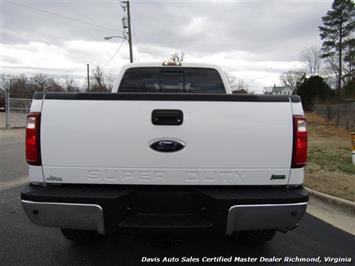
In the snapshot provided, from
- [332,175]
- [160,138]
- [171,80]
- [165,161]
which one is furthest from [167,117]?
[332,175]

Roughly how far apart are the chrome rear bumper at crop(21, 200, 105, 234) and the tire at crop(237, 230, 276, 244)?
5.61 ft

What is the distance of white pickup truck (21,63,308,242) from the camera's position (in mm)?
2822

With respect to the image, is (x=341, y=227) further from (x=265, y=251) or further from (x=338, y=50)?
(x=338, y=50)

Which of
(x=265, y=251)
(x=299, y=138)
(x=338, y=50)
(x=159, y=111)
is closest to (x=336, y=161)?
(x=265, y=251)

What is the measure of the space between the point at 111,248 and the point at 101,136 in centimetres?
165

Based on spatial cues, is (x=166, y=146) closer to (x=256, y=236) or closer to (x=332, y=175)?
(x=256, y=236)

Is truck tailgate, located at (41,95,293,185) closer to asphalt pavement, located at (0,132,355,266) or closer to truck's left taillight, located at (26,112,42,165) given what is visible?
truck's left taillight, located at (26,112,42,165)

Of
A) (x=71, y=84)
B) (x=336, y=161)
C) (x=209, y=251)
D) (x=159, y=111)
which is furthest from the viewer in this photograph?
(x=71, y=84)

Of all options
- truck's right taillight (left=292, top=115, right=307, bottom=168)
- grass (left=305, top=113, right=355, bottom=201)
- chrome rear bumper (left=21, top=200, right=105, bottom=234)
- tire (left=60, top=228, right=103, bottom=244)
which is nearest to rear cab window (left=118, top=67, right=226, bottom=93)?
tire (left=60, top=228, right=103, bottom=244)

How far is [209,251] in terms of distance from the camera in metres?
3.84

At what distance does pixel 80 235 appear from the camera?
389cm

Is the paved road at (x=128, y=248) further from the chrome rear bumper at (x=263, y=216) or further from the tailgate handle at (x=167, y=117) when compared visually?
the tailgate handle at (x=167, y=117)

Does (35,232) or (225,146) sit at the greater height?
(225,146)

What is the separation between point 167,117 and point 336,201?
4.37 metres
